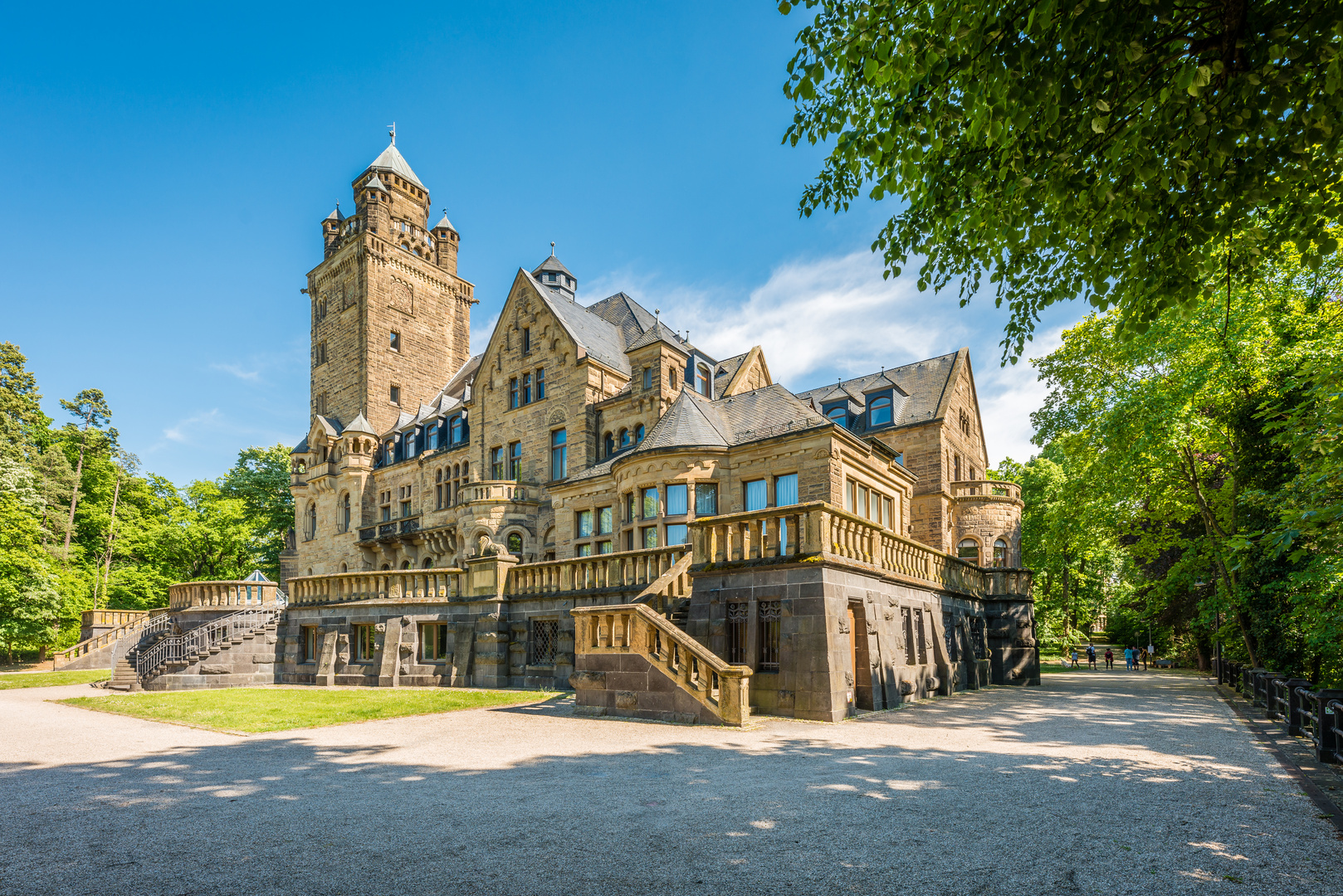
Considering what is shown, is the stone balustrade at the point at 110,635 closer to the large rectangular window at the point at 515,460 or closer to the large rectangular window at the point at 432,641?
the large rectangular window at the point at 515,460

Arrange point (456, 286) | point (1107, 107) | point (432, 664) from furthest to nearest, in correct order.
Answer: point (456, 286)
point (432, 664)
point (1107, 107)

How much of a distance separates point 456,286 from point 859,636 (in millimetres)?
44306

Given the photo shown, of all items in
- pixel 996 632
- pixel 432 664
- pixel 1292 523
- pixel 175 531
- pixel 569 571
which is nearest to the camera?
pixel 1292 523

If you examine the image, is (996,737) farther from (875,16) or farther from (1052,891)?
(875,16)

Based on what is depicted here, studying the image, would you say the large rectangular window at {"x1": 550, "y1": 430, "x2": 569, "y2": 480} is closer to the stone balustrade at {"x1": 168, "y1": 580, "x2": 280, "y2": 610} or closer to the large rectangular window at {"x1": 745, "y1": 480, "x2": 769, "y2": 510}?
the large rectangular window at {"x1": 745, "y1": 480, "x2": 769, "y2": 510}

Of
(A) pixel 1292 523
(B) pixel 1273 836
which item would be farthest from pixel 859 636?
(B) pixel 1273 836

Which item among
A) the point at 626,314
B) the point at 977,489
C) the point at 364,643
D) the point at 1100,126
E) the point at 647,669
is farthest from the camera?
the point at 626,314

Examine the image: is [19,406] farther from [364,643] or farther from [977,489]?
[977,489]

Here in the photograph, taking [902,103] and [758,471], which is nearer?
[902,103]

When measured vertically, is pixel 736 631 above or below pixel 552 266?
below

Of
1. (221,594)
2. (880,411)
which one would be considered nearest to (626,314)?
(880,411)

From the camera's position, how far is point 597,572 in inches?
778

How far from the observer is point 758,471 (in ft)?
75.0

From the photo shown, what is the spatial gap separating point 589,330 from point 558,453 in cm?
588
